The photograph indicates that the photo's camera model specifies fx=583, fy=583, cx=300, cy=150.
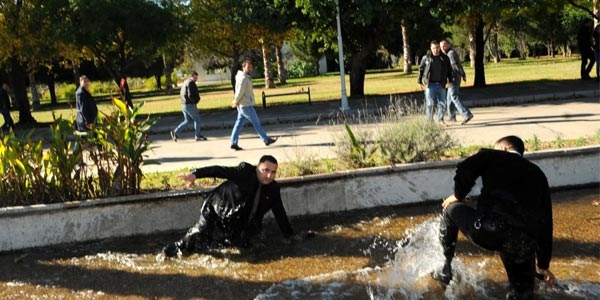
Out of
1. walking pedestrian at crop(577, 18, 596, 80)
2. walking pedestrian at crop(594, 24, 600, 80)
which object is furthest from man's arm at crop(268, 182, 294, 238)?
walking pedestrian at crop(577, 18, 596, 80)

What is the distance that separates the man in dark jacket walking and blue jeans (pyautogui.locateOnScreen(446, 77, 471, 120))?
738cm

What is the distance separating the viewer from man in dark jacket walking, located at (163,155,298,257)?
5777 mm

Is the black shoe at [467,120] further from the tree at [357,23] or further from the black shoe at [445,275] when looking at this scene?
the black shoe at [445,275]

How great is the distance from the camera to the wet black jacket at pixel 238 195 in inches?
229

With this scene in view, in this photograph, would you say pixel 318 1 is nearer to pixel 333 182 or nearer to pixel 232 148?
pixel 232 148

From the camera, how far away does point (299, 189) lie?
7.21 meters

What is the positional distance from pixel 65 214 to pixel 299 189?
275cm

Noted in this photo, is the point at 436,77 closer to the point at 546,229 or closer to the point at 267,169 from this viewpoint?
the point at 267,169

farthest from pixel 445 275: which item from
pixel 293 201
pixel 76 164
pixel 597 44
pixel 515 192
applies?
pixel 597 44

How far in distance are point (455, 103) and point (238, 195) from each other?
8.00 meters

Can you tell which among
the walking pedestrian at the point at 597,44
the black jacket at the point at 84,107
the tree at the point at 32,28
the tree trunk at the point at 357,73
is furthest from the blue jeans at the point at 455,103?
the tree at the point at 32,28

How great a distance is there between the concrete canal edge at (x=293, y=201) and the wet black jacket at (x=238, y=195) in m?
1.03

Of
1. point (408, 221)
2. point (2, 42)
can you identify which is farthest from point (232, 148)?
point (2, 42)

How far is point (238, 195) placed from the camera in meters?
5.84
